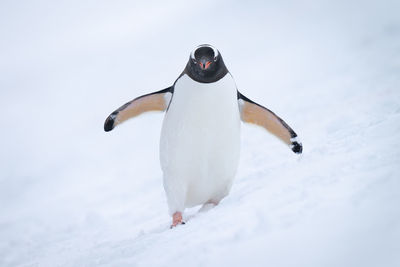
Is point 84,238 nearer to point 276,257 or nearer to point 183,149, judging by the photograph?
point 183,149

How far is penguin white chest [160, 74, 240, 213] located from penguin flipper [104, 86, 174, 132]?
0.20m

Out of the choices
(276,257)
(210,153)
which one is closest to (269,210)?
(276,257)

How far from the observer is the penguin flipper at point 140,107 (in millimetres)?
2975

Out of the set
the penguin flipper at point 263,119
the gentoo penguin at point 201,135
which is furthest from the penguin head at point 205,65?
the penguin flipper at point 263,119

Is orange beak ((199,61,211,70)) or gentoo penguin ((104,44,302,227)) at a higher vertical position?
orange beak ((199,61,211,70))

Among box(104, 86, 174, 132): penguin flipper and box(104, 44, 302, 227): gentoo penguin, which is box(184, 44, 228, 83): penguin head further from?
box(104, 86, 174, 132): penguin flipper

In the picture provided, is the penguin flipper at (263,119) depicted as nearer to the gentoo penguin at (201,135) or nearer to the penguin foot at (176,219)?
the gentoo penguin at (201,135)

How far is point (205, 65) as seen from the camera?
2.50 metres

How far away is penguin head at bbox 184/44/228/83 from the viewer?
8.32 ft

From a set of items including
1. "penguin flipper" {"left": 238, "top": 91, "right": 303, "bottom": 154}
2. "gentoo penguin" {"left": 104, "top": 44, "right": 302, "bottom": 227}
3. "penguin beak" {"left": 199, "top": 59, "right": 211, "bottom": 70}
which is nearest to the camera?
"penguin beak" {"left": 199, "top": 59, "right": 211, "bottom": 70}

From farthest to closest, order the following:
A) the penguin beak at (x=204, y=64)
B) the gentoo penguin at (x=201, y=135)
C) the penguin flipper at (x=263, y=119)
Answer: the penguin flipper at (x=263, y=119), the gentoo penguin at (x=201, y=135), the penguin beak at (x=204, y=64)

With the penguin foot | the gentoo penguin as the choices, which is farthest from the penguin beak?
the penguin foot

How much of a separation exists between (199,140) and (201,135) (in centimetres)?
3

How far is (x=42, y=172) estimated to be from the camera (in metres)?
8.90
